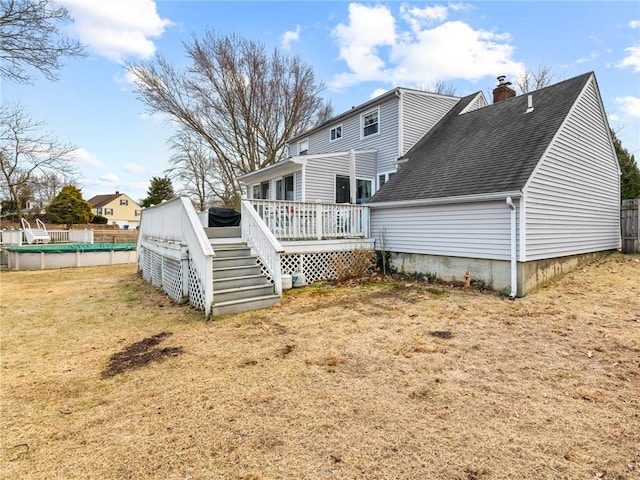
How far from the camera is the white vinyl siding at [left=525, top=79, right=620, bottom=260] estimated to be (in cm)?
767

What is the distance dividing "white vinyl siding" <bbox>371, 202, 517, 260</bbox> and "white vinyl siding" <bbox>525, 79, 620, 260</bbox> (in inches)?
23.3

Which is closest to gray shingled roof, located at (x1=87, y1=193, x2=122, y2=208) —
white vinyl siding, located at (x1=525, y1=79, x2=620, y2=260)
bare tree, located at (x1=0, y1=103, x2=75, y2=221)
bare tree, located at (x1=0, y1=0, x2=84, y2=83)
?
bare tree, located at (x1=0, y1=103, x2=75, y2=221)

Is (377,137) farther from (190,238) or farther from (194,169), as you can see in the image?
(194,169)

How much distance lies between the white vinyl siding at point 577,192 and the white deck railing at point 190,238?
6.75 m

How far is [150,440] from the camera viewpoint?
2521mm

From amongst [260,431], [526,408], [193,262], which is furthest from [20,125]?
[526,408]

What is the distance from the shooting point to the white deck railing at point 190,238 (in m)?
5.82

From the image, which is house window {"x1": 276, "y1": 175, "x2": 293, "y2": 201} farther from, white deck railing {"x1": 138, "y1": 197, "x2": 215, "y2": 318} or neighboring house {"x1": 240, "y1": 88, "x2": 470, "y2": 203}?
white deck railing {"x1": 138, "y1": 197, "x2": 215, "y2": 318}

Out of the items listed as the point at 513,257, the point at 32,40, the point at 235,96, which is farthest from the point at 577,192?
the point at 235,96

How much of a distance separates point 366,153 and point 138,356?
37.6 ft

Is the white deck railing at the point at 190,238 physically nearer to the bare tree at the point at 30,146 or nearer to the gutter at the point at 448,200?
the gutter at the point at 448,200

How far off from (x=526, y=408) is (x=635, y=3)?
12.5 metres

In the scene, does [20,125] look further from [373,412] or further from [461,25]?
[373,412]

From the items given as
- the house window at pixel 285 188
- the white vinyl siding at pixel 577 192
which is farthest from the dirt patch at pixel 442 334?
the house window at pixel 285 188
